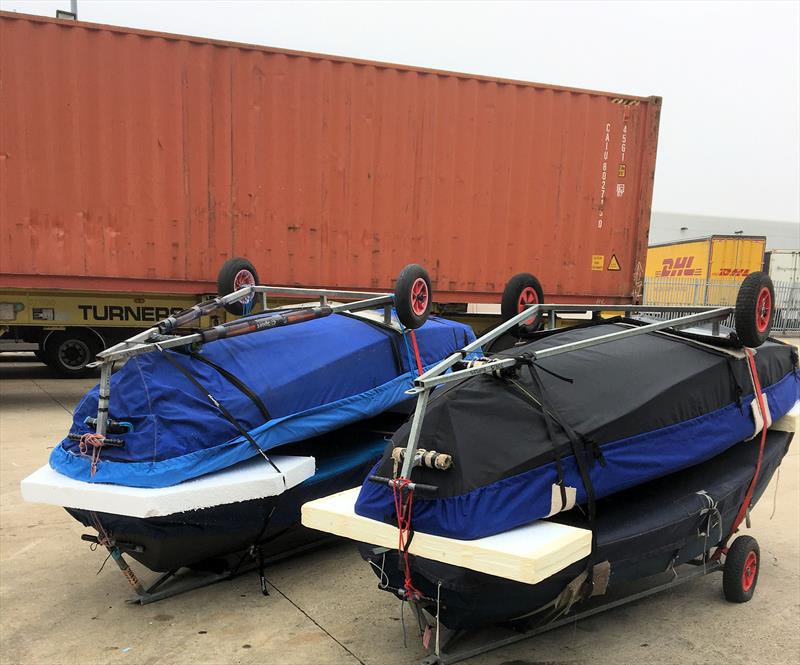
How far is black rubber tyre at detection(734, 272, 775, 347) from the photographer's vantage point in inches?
126

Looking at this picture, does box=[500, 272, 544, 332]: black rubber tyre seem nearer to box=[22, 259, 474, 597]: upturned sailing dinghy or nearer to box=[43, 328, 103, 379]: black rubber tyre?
box=[22, 259, 474, 597]: upturned sailing dinghy

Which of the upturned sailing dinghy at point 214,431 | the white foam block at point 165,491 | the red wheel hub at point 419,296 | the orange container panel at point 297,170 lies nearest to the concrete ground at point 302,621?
the upturned sailing dinghy at point 214,431

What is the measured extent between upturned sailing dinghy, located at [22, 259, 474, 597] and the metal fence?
1707cm

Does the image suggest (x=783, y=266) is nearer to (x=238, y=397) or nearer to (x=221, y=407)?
(x=238, y=397)

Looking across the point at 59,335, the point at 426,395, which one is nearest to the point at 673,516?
the point at 426,395

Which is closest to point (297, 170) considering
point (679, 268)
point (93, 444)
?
point (93, 444)

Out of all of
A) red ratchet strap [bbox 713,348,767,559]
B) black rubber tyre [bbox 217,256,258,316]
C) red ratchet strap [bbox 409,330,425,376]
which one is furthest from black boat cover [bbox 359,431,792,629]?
black rubber tyre [bbox 217,256,258,316]

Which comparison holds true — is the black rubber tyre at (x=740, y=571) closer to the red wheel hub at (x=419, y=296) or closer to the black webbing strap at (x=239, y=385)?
the red wheel hub at (x=419, y=296)

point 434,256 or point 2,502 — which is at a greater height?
point 434,256

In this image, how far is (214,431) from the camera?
3.09 meters

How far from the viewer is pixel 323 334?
157 inches

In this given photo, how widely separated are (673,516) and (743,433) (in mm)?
731

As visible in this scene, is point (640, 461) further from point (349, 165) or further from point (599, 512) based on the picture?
point (349, 165)

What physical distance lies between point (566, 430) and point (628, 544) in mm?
547
